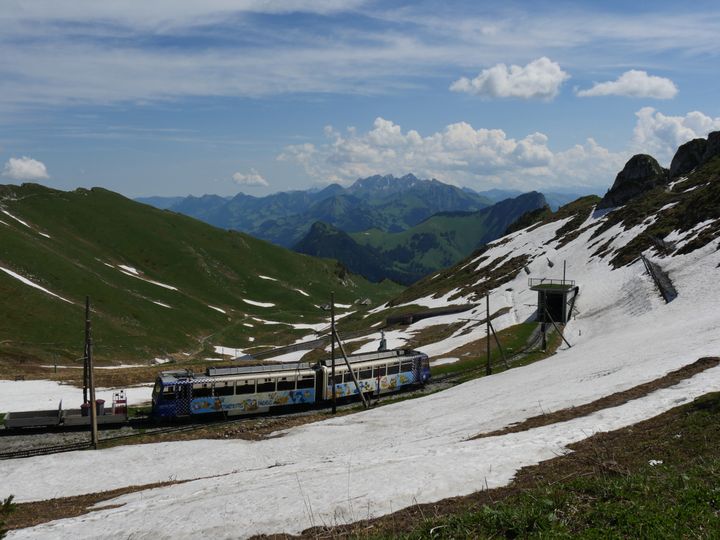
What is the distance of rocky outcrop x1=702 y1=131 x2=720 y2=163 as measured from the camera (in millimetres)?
118188

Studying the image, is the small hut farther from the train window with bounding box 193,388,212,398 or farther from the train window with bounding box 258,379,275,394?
the train window with bounding box 193,388,212,398

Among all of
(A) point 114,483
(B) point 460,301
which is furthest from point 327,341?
(A) point 114,483

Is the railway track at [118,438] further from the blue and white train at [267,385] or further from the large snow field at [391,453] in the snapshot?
the large snow field at [391,453]

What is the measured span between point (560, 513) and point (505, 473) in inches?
236

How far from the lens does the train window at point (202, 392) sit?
132ft

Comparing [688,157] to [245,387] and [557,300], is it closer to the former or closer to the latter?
[557,300]

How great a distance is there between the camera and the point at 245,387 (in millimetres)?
41844

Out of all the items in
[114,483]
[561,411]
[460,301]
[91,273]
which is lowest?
[114,483]

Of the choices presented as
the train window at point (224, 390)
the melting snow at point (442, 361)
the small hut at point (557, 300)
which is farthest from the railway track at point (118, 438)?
the small hut at point (557, 300)

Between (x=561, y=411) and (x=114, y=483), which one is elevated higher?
(x=561, y=411)

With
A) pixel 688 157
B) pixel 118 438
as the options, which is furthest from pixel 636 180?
pixel 118 438

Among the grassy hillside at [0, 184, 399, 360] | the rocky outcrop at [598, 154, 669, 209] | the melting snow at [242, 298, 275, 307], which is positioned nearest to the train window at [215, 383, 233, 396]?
the grassy hillside at [0, 184, 399, 360]

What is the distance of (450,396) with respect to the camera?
4325 cm

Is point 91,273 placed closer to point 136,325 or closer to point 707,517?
point 136,325
